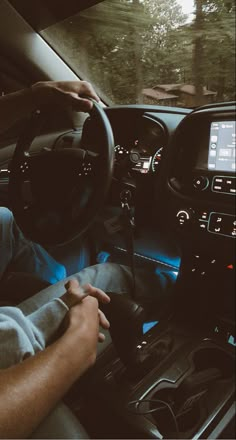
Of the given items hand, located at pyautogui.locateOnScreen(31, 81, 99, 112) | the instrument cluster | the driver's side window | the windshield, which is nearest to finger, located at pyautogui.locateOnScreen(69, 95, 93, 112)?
hand, located at pyautogui.locateOnScreen(31, 81, 99, 112)

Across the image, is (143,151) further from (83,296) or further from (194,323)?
(83,296)

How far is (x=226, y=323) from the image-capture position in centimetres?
165

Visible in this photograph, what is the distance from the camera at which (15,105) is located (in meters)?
1.69

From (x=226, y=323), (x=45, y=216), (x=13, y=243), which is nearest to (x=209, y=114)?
(x=45, y=216)

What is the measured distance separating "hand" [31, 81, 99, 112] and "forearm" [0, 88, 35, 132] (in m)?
0.08

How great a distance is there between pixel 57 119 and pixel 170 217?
97 centimetres

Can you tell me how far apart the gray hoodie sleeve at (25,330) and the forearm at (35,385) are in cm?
7

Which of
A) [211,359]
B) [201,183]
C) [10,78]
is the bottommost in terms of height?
[211,359]

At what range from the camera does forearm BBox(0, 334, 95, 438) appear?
2.54 feet

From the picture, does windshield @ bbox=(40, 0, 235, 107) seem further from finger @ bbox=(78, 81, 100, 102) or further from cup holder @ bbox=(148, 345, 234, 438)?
cup holder @ bbox=(148, 345, 234, 438)

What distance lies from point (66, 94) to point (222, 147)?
0.61 meters

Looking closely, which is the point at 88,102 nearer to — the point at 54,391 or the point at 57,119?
the point at 54,391

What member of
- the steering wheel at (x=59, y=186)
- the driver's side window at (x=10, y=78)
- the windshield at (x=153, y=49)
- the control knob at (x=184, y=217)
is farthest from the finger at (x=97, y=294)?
the driver's side window at (x=10, y=78)

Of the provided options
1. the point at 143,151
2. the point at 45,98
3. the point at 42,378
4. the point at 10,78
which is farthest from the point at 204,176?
the point at 10,78
